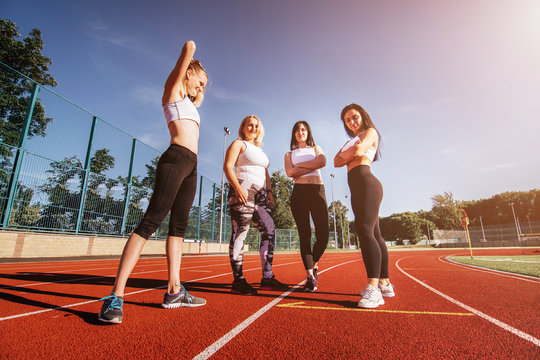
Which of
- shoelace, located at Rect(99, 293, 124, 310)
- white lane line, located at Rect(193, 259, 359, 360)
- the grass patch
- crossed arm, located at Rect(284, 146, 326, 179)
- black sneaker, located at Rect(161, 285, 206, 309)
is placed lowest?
the grass patch

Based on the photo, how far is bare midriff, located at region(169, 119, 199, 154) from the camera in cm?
228

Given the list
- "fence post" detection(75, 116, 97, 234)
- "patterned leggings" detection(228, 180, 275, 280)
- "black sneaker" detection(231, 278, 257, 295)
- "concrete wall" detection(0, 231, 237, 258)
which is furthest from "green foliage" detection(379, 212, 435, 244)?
"black sneaker" detection(231, 278, 257, 295)

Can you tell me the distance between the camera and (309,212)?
336cm

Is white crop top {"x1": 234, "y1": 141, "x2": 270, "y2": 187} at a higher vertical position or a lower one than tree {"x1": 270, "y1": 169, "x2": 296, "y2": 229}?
lower

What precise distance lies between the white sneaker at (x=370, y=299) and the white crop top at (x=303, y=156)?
1559 mm

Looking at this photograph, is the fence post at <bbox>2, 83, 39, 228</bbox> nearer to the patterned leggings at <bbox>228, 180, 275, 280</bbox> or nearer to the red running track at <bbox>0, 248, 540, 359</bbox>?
the red running track at <bbox>0, 248, 540, 359</bbox>

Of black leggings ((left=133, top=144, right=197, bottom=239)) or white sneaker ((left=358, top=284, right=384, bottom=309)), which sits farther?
white sneaker ((left=358, top=284, right=384, bottom=309))

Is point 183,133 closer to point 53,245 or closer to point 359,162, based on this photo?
point 359,162

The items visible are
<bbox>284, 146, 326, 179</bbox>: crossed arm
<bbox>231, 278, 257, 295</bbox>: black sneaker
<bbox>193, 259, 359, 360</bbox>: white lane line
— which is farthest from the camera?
<bbox>284, 146, 326, 179</bbox>: crossed arm

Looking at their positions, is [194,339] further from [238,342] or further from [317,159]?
[317,159]

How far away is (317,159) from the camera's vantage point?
341 cm

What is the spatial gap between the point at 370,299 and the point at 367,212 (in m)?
0.84

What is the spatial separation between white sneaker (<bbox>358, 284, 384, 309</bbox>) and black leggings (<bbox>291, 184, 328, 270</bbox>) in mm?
941

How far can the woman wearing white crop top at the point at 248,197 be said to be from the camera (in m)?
2.99
